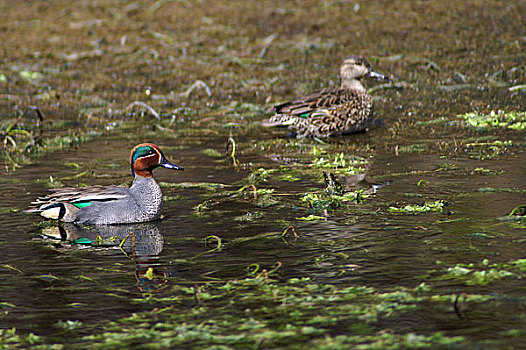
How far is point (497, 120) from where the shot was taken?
13422mm

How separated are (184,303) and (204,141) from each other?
24.5 ft

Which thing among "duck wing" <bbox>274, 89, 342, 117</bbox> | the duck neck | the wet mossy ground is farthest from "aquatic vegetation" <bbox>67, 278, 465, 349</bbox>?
"duck wing" <bbox>274, 89, 342, 117</bbox>

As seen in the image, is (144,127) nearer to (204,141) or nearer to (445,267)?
(204,141)

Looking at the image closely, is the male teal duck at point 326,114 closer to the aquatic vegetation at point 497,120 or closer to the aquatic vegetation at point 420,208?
the aquatic vegetation at point 497,120

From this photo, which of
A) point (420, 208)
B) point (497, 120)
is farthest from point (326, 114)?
point (420, 208)

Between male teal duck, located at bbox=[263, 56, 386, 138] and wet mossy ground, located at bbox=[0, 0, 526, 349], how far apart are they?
0.98 feet

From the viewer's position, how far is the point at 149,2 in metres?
27.3

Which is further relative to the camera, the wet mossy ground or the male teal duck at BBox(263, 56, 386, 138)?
the male teal duck at BBox(263, 56, 386, 138)

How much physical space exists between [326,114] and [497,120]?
2773 mm

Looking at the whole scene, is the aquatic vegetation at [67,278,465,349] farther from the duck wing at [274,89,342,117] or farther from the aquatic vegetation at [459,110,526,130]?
the aquatic vegetation at [459,110,526,130]

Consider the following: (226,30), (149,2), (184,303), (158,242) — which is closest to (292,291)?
(184,303)

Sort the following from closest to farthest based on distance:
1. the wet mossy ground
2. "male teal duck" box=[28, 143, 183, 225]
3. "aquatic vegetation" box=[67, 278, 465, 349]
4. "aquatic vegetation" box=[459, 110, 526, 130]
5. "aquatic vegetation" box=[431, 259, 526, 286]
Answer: "aquatic vegetation" box=[67, 278, 465, 349] → the wet mossy ground → "aquatic vegetation" box=[431, 259, 526, 286] → "male teal duck" box=[28, 143, 183, 225] → "aquatic vegetation" box=[459, 110, 526, 130]

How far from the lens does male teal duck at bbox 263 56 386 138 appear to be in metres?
13.7

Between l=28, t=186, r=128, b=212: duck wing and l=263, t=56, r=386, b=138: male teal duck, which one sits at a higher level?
l=263, t=56, r=386, b=138: male teal duck
